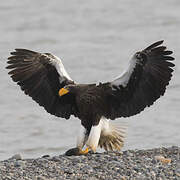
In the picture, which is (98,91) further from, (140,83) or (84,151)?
(84,151)

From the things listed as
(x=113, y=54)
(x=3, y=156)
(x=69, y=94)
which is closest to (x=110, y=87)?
(x=69, y=94)

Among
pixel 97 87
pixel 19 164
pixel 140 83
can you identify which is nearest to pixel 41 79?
pixel 97 87

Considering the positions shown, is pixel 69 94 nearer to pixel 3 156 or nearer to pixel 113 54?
pixel 3 156

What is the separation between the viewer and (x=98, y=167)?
8141mm

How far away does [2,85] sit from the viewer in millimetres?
15234

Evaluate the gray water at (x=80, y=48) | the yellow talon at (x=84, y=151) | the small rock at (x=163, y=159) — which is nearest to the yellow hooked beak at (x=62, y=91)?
the yellow talon at (x=84, y=151)

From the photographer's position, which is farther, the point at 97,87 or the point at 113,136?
the point at 113,136

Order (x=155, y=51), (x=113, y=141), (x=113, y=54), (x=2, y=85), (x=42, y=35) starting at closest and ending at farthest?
1. (x=155, y=51)
2. (x=113, y=141)
3. (x=2, y=85)
4. (x=113, y=54)
5. (x=42, y=35)

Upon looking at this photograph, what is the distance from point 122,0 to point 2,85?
837 centimetres

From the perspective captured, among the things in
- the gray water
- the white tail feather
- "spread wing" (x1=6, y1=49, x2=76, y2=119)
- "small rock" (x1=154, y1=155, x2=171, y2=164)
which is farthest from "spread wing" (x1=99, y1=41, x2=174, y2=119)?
the gray water

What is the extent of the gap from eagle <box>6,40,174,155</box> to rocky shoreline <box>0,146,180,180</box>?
598mm

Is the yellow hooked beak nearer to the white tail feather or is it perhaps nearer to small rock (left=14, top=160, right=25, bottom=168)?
the white tail feather

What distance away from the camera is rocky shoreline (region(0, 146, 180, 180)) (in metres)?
7.80

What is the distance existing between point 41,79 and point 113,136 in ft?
4.14
